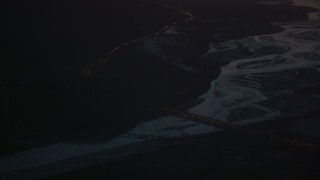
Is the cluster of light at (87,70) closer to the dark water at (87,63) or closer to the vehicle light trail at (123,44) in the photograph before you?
the vehicle light trail at (123,44)

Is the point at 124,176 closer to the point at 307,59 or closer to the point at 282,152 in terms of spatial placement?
the point at 282,152

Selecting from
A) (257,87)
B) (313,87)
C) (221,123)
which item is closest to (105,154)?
(221,123)

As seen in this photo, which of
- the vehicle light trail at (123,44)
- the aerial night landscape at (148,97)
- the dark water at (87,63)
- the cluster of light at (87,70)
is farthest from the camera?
the vehicle light trail at (123,44)

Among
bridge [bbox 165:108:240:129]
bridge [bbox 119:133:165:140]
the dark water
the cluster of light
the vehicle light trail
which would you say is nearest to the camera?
bridge [bbox 119:133:165:140]

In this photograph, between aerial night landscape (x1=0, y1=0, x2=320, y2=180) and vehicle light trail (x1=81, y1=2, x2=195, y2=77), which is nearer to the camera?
aerial night landscape (x1=0, y1=0, x2=320, y2=180)

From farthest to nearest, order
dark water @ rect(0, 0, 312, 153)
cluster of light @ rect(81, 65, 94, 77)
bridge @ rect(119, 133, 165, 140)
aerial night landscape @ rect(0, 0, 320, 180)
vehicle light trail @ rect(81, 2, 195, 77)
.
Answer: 1. vehicle light trail @ rect(81, 2, 195, 77)
2. cluster of light @ rect(81, 65, 94, 77)
3. dark water @ rect(0, 0, 312, 153)
4. bridge @ rect(119, 133, 165, 140)
5. aerial night landscape @ rect(0, 0, 320, 180)

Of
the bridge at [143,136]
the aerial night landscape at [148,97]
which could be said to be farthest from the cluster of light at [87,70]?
the bridge at [143,136]

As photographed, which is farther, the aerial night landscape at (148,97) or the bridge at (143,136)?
the bridge at (143,136)

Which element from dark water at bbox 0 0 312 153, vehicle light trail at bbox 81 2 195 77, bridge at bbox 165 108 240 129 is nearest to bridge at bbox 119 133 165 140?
dark water at bbox 0 0 312 153

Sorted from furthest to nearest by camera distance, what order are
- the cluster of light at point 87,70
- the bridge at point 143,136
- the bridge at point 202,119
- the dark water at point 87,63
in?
the cluster of light at point 87,70, the bridge at point 202,119, the dark water at point 87,63, the bridge at point 143,136

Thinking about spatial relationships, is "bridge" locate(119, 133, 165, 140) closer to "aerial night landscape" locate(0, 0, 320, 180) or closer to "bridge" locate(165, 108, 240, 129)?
"aerial night landscape" locate(0, 0, 320, 180)
